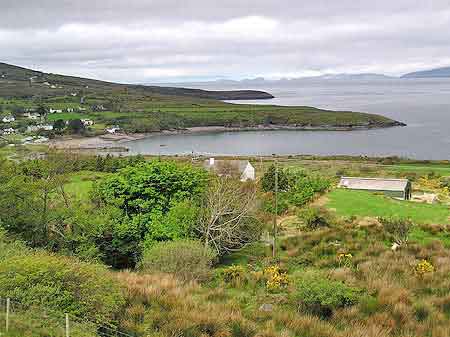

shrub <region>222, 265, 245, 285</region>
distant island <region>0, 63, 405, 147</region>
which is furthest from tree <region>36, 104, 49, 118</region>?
shrub <region>222, 265, 245, 285</region>

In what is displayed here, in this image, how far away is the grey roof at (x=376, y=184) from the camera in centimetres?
2717

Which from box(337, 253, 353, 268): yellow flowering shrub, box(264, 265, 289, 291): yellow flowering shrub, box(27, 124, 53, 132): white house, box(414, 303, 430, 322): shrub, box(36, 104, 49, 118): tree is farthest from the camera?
box(36, 104, 49, 118): tree

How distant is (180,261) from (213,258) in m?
2.78

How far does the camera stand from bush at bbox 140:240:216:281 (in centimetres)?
1437

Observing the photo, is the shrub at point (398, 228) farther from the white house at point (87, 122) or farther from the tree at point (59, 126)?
the white house at point (87, 122)

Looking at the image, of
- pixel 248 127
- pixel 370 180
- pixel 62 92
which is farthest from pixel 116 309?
pixel 62 92

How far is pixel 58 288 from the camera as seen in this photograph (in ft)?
28.5

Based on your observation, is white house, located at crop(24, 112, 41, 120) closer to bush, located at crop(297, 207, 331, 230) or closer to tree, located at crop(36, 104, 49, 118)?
tree, located at crop(36, 104, 49, 118)

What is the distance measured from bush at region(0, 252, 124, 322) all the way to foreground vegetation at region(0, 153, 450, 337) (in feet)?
0.08

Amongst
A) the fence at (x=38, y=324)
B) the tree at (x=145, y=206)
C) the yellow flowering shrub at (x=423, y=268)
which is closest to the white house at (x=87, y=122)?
the tree at (x=145, y=206)

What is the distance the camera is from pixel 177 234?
18.0 metres

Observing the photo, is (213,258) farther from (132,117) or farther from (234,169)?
(132,117)

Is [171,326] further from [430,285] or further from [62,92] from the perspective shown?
[62,92]

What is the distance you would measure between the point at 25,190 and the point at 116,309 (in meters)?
9.81
